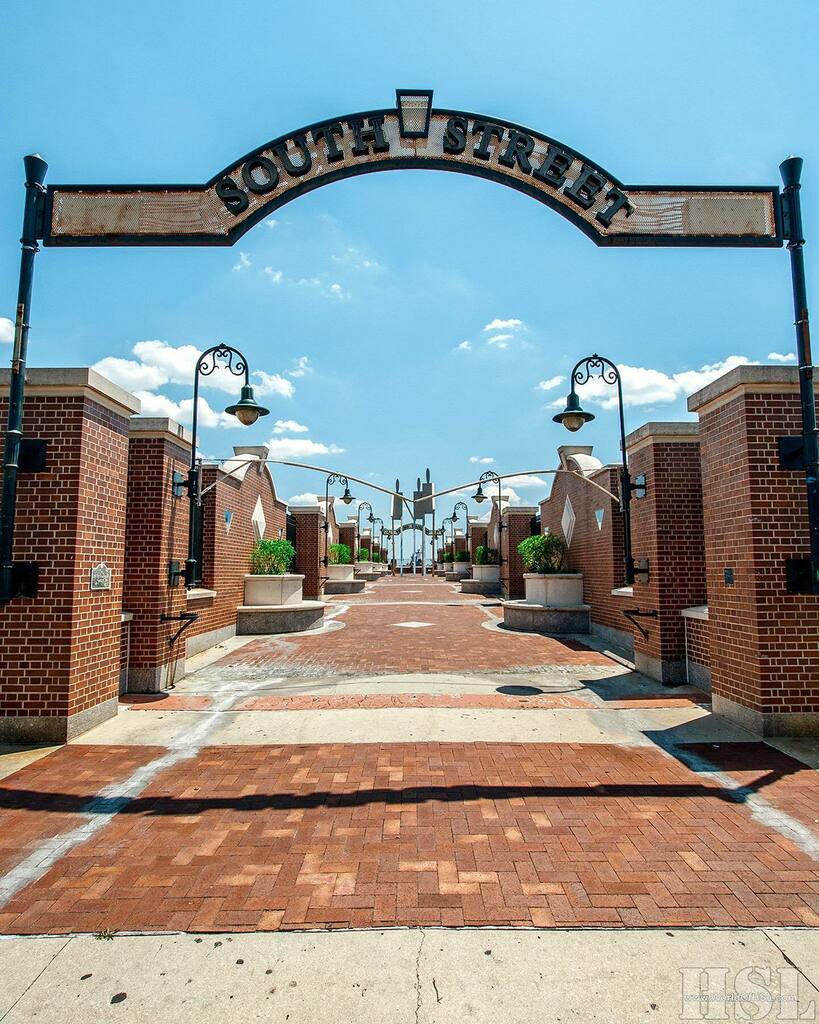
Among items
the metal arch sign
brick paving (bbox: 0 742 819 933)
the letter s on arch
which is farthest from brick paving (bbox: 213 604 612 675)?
the letter s on arch

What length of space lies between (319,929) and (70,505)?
4.78 m

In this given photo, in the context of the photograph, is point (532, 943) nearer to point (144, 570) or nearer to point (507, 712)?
point (507, 712)

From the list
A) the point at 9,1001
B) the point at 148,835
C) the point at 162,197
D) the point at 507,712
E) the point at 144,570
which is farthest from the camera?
the point at 144,570

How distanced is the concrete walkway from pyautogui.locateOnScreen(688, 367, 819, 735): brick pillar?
425mm

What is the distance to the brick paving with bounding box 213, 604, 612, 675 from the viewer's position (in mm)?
9375

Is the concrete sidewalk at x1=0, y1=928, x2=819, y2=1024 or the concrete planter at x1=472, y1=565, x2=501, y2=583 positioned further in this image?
the concrete planter at x1=472, y1=565, x2=501, y2=583

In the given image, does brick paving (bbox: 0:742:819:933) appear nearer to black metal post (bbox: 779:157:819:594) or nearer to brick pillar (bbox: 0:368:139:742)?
brick pillar (bbox: 0:368:139:742)

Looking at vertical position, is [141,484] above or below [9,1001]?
above

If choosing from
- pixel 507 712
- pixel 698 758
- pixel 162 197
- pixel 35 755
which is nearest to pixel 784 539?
pixel 698 758

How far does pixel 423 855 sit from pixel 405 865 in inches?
5.8

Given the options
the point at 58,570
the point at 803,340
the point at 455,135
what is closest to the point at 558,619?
the point at 803,340

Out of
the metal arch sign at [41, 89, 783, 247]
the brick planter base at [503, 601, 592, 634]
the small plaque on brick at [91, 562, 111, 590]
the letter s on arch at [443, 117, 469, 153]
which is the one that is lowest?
the brick planter base at [503, 601, 592, 634]

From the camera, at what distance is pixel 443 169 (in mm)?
5738

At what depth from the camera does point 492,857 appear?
3.41m
